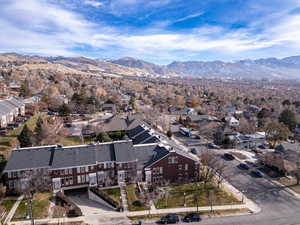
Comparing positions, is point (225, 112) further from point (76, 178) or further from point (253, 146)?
point (76, 178)

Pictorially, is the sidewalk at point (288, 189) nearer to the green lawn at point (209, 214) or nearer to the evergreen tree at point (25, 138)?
the green lawn at point (209, 214)

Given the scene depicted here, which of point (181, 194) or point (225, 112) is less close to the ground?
point (225, 112)

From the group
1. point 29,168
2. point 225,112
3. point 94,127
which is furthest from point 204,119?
point 29,168

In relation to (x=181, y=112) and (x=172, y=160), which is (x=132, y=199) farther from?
(x=181, y=112)

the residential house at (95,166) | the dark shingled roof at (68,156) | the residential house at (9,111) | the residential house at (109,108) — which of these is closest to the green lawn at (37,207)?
the residential house at (95,166)

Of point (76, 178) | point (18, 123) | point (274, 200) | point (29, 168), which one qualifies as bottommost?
point (274, 200)

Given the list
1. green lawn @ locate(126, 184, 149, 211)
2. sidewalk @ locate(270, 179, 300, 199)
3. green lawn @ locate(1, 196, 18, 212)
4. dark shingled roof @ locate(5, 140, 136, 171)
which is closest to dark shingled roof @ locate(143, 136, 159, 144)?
dark shingled roof @ locate(5, 140, 136, 171)

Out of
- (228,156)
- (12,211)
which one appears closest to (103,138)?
(12,211)
